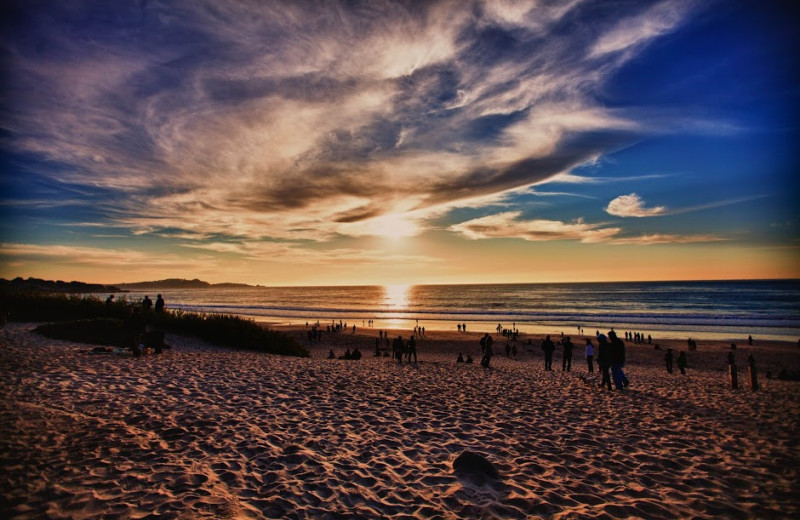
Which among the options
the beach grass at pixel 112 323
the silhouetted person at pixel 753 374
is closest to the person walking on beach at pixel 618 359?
the silhouetted person at pixel 753 374

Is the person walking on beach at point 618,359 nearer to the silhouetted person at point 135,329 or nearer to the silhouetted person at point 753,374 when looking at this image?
the silhouetted person at point 753,374

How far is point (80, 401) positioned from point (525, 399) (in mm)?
12241

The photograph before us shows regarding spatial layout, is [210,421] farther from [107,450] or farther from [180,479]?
[180,479]

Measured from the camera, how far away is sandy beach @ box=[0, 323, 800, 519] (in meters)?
5.43

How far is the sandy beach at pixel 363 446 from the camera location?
543 centimetres

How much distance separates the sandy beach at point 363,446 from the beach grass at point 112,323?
5567mm

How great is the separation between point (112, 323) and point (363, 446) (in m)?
19.4

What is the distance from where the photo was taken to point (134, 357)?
1531 cm

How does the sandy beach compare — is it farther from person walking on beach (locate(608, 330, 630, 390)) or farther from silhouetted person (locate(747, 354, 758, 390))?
silhouetted person (locate(747, 354, 758, 390))

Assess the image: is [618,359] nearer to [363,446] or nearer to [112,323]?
[363,446]

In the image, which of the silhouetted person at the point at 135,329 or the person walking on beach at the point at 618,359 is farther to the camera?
the silhouetted person at the point at 135,329

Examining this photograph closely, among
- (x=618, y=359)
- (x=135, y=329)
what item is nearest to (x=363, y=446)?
(x=618, y=359)

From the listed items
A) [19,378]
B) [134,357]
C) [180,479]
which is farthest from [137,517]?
[134,357]

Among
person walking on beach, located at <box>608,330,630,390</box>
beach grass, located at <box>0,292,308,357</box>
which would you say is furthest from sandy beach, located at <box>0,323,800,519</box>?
beach grass, located at <box>0,292,308,357</box>
